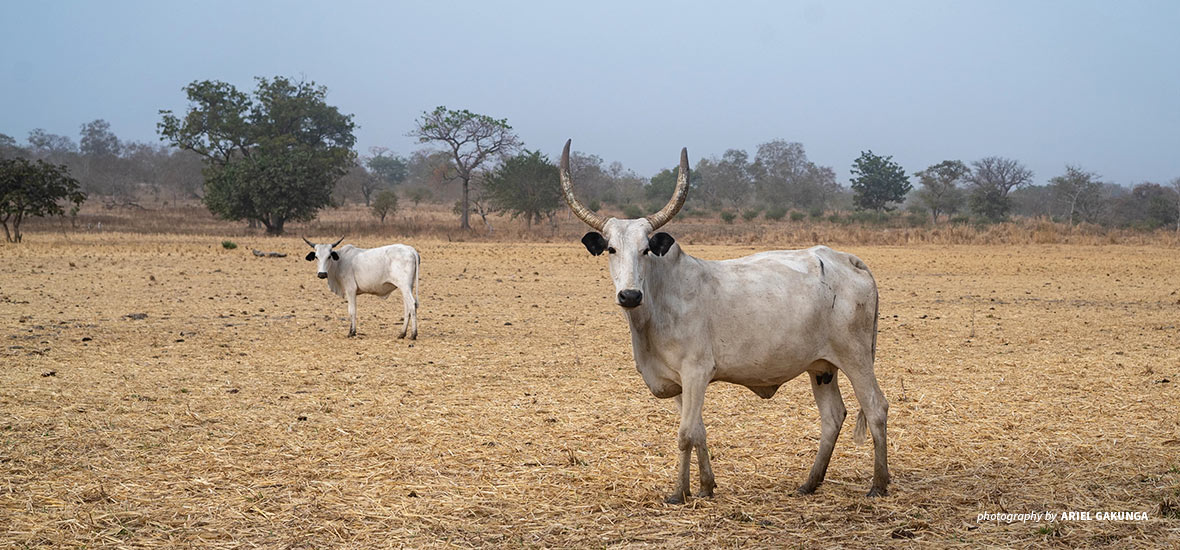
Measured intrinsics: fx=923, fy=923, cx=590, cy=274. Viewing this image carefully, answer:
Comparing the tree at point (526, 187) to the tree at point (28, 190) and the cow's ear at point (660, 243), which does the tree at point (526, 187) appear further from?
the cow's ear at point (660, 243)

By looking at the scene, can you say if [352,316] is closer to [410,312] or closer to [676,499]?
[410,312]

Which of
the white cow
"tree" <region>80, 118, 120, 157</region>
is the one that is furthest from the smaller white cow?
"tree" <region>80, 118, 120, 157</region>

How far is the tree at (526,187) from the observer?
53.4 meters

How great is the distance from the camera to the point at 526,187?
177 ft

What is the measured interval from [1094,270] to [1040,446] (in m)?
20.4

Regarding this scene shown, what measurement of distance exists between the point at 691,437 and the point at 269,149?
169 feet

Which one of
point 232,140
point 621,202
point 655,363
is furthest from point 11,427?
point 621,202

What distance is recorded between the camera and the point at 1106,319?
1507cm

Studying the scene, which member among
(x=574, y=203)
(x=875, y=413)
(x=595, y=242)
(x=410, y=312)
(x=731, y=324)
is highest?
(x=574, y=203)

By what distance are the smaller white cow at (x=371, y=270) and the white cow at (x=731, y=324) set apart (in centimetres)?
844

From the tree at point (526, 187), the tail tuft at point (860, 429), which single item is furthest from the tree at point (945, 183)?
the tail tuft at point (860, 429)

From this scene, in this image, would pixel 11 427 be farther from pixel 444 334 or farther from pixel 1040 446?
pixel 1040 446

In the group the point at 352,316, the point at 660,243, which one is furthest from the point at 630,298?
the point at 352,316

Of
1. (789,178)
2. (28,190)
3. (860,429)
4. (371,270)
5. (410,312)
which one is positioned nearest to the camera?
(860,429)
